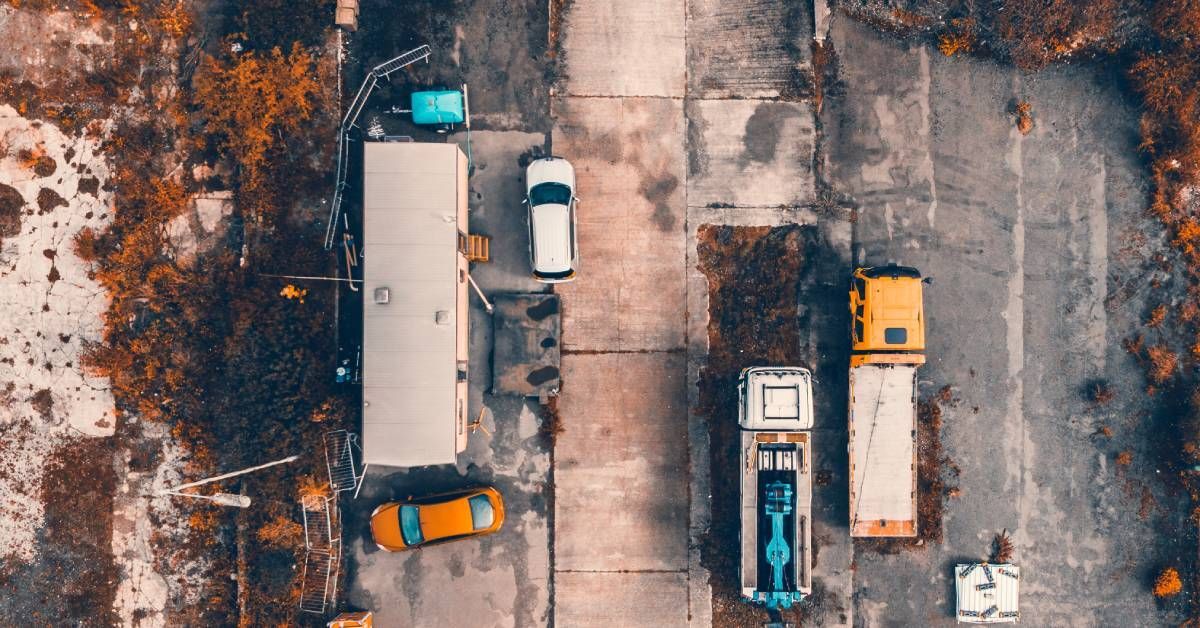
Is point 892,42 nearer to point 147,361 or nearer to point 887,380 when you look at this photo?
point 887,380

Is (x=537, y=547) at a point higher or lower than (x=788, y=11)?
lower

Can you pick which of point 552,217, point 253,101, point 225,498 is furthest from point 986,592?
point 253,101

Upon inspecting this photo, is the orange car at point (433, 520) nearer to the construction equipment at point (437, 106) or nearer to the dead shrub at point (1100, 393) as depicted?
the construction equipment at point (437, 106)

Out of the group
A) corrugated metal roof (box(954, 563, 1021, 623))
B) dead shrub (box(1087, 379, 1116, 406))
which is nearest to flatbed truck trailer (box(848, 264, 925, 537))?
corrugated metal roof (box(954, 563, 1021, 623))

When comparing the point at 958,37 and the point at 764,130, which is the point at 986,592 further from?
the point at 958,37

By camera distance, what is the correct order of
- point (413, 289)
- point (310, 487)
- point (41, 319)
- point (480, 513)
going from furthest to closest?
point (41, 319), point (310, 487), point (480, 513), point (413, 289)

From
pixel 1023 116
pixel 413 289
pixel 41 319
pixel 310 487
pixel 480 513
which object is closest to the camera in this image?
pixel 413 289

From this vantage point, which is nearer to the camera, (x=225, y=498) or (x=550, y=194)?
(x=550, y=194)

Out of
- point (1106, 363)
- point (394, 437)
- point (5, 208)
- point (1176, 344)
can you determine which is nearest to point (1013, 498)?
point (1106, 363)
